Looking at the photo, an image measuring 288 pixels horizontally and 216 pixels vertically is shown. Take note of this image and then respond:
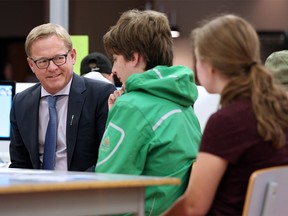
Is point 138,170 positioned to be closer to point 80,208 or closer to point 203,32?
point 80,208

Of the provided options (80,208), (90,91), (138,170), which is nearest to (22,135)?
(90,91)

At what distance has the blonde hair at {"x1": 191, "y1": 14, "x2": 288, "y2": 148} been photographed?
2.11 m

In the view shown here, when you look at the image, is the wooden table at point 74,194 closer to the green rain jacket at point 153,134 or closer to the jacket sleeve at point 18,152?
the green rain jacket at point 153,134

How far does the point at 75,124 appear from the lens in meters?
3.26

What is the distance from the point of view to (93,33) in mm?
13477

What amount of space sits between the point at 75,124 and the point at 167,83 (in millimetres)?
787

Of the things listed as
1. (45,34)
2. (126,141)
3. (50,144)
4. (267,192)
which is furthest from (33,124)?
(267,192)

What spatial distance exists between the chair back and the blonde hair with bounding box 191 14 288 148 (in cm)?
10

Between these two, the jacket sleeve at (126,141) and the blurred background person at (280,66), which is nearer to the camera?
the jacket sleeve at (126,141)

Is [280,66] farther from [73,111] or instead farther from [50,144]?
[50,144]

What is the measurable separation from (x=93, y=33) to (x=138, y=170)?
437 inches

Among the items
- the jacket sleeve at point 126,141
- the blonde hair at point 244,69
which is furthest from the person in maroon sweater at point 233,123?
the jacket sleeve at point 126,141

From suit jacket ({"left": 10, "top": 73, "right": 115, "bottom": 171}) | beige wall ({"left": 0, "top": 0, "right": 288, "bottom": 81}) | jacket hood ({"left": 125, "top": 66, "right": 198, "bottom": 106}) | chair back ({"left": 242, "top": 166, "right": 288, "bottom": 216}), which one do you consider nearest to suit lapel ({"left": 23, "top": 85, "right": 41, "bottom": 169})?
suit jacket ({"left": 10, "top": 73, "right": 115, "bottom": 171})

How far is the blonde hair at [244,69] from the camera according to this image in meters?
2.11
